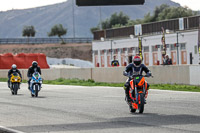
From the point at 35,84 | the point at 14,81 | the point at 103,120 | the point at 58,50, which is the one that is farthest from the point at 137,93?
the point at 58,50

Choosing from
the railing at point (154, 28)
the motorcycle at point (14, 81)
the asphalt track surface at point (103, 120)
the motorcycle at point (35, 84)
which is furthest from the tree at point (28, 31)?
the asphalt track surface at point (103, 120)

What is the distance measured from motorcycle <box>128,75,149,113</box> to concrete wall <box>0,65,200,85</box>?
13.7 meters

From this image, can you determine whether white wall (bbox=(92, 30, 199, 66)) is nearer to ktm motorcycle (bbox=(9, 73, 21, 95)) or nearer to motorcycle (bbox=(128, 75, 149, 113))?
ktm motorcycle (bbox=(9, 73, 21, 95))

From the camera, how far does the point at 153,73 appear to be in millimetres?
32188

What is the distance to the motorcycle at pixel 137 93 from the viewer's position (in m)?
14.7

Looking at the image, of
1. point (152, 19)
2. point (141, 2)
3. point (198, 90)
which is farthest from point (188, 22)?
point (152, 19)

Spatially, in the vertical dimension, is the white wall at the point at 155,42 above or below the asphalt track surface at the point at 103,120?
above

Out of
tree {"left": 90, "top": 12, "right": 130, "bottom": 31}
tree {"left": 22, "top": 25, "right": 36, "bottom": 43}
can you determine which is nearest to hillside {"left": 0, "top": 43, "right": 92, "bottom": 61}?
tree {"left": 90, "top": 12, "right": 130, "bottom": 31}

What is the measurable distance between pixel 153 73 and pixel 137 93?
1762 centimetres

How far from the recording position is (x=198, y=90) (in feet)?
85.3

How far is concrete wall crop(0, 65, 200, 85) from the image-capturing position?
28.8 meters

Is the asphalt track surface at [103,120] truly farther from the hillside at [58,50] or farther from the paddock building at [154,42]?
the hillside at [58,50]

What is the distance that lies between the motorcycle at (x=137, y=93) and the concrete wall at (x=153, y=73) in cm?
1369

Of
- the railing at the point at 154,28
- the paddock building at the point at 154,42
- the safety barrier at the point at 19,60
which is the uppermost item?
the railing at the point at 154,28
